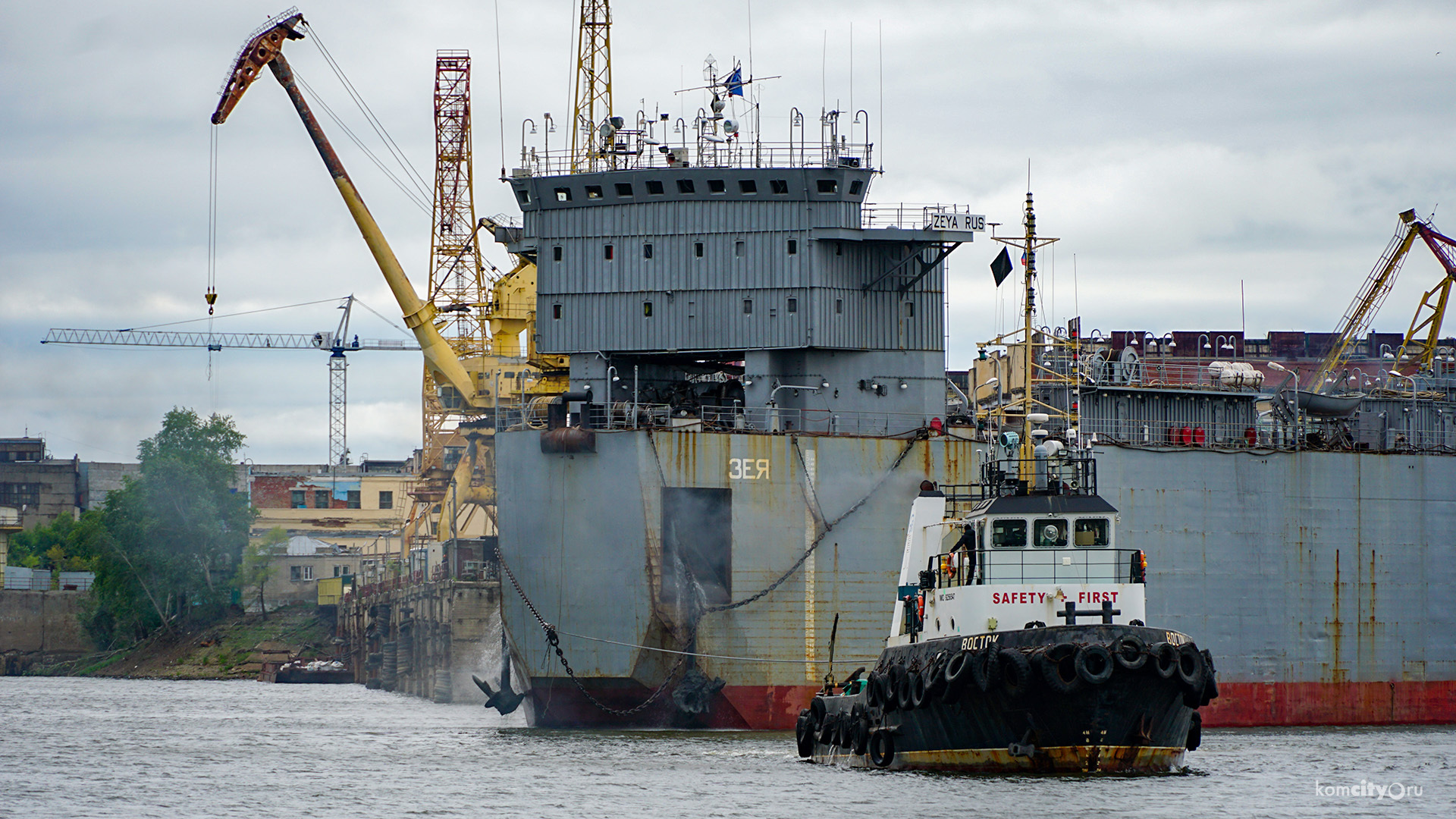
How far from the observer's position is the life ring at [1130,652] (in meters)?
28.8

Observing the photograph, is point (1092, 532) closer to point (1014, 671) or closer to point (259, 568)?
point (1014, 671)

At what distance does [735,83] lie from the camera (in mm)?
47469

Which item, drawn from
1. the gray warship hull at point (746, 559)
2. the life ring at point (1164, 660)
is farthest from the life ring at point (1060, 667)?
the gray warship hull at point (746, 559)

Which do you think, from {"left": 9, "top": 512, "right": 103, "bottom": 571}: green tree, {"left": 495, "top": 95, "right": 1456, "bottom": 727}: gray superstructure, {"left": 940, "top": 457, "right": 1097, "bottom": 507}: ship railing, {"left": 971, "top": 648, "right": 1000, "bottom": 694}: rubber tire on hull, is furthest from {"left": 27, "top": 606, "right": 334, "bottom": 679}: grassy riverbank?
{"left": 971, "top": 648, "right": 1000, "bottom": 694}: rubber tire on hull

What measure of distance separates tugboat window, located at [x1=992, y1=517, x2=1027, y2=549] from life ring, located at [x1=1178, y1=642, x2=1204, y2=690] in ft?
11.2

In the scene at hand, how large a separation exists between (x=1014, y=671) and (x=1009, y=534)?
3266 millimetres

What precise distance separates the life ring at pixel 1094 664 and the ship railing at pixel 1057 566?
2.45 metres

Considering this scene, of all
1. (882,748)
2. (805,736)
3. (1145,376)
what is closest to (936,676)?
(882,748)

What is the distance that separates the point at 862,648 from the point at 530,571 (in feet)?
26.7

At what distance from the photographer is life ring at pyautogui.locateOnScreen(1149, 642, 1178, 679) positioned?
29.0 m

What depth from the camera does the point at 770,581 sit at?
4250 centimetres

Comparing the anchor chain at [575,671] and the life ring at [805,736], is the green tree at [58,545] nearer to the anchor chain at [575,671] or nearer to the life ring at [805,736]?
the anchor chain at [575,671]

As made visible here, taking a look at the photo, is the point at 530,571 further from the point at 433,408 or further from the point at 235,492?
the point at 235,492

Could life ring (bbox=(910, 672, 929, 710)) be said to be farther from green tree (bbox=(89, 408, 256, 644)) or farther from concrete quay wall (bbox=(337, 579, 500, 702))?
green tree (bbox=(89, 408, 256, 644))
